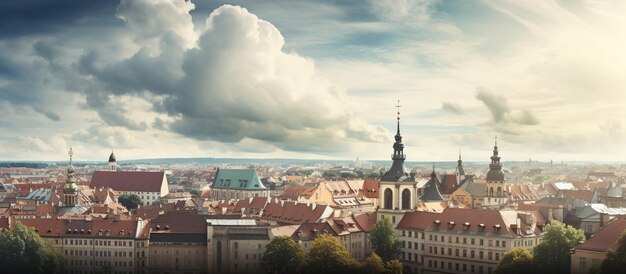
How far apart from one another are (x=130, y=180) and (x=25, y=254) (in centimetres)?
6925

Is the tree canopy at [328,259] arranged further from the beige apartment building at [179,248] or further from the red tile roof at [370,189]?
the red tile roof at [370,189]

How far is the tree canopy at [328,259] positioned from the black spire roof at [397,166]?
13257 millimetres

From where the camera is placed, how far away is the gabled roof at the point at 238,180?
102 meters

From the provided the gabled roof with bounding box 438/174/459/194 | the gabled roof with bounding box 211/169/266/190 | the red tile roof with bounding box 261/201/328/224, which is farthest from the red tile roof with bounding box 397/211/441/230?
the gabled roof with bounding box 211/169/266/190

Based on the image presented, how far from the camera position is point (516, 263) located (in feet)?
141

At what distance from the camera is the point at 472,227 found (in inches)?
2041

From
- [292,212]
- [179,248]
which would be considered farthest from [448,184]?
[179,248]

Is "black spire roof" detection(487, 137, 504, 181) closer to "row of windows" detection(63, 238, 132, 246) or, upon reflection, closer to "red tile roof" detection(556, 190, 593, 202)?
"red tile roof" detection(556, 190, 593, 202)

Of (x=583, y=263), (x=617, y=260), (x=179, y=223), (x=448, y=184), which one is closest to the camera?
(x=617, y=260)

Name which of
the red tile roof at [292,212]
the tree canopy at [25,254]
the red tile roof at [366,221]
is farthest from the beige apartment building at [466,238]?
the tree canopy at [25,254]

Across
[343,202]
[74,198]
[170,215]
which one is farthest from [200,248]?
[343,202]

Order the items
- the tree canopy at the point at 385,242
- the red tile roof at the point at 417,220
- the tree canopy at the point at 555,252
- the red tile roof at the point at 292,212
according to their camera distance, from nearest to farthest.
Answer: the tree canopy at the point at 555,252 → the tree canopy at the point at 385,242 → the red tile roof at the point at 417,220 → the red tile roof at the point at 292,212

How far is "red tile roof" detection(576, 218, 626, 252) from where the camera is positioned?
4138 cm

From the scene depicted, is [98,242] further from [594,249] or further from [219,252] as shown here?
[594,249]
